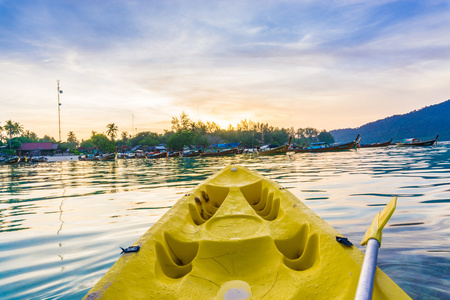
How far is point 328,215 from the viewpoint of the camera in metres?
3.68

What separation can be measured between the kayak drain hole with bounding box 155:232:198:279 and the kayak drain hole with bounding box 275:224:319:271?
27.1 inches

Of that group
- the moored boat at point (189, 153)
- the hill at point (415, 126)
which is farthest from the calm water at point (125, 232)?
the hill at point (415, 126)

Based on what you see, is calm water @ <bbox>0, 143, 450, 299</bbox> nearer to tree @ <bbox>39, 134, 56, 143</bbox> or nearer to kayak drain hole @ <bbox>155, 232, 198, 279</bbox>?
kayak drain hole @ <bbox>155, 232, 198, 279</bbox>

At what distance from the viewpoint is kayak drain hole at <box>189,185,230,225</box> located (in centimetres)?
Answer: 282

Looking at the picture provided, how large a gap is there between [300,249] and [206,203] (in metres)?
1.75

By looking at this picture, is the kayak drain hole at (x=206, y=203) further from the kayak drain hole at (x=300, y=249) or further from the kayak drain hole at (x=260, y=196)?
the kayak drain hole at (x=300, y=249)

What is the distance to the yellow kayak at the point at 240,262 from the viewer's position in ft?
4.32

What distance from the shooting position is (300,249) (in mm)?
1997

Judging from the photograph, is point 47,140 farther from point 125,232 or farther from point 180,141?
point 125,232

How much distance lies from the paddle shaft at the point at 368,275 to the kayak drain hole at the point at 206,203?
6.05ft

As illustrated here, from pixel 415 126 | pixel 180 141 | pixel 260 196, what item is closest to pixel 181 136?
pixel 180 141

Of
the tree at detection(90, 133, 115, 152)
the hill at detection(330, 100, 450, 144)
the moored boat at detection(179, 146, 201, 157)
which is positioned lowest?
the moored boat at detection(179, 146, 201, 157)

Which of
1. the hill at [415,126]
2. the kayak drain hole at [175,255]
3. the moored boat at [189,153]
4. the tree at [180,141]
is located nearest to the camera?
the kayak drain hole at [175,255]

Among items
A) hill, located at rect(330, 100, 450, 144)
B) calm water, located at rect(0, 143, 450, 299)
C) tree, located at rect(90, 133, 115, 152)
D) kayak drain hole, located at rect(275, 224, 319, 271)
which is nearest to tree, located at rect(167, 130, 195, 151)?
tree, located at rect(90, 133, 115, 152)
